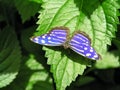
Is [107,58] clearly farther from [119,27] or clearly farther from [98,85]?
[119,27]

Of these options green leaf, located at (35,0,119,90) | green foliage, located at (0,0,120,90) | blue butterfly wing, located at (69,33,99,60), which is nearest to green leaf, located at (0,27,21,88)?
green foliage, located at (0,0,120,90)

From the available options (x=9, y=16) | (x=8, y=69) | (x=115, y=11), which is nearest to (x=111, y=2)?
(x=115, y=11)

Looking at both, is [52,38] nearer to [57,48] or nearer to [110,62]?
[57,48]

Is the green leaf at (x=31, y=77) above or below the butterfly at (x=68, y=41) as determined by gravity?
below

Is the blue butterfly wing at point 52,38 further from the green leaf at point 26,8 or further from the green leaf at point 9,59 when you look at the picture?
the green leaf at point 26,8

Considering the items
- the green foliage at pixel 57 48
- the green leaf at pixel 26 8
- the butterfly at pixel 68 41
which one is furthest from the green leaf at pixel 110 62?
the butterfly at pixel 68 41

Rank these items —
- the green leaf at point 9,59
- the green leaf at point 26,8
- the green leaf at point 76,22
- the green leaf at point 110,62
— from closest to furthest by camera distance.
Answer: the green leaf at point 76,22 < the green leaf at point 9,59 < the green leaf at point 26,8 < the green leaf at point 110,62

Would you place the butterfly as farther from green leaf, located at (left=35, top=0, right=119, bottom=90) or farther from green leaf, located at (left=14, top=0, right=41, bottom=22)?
green leaf, located at (left=14, top=0, right=41, bottom=22)
